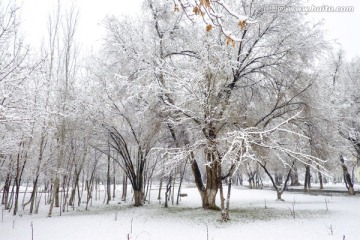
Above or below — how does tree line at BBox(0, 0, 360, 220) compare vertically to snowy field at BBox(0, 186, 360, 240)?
above

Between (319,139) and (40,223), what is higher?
(319,139)

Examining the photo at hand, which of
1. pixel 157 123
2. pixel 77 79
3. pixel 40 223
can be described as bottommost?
pixel 40 223

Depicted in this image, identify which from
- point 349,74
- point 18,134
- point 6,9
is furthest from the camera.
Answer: point 349,74

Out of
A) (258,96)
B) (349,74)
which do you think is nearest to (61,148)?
(258,96)

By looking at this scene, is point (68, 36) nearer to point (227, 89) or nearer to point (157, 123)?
point (157, 123)

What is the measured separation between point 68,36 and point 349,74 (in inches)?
937

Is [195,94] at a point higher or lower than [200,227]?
higher

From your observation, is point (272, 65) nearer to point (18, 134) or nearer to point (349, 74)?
point (18, 134)

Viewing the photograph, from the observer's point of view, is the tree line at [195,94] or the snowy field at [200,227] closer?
the snowy field at [200,227]

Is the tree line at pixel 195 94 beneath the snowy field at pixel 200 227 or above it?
above

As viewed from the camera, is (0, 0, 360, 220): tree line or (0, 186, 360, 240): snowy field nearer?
(0, 186, 360, 240): snowy field

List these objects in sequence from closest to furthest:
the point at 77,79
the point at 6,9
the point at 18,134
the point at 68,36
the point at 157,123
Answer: the point at 6,9, the point at 18,134, the point at 157,123, the point at 68,36, the point at 77,79

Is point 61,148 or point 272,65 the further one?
point 61,148

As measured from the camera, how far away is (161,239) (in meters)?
10.7
